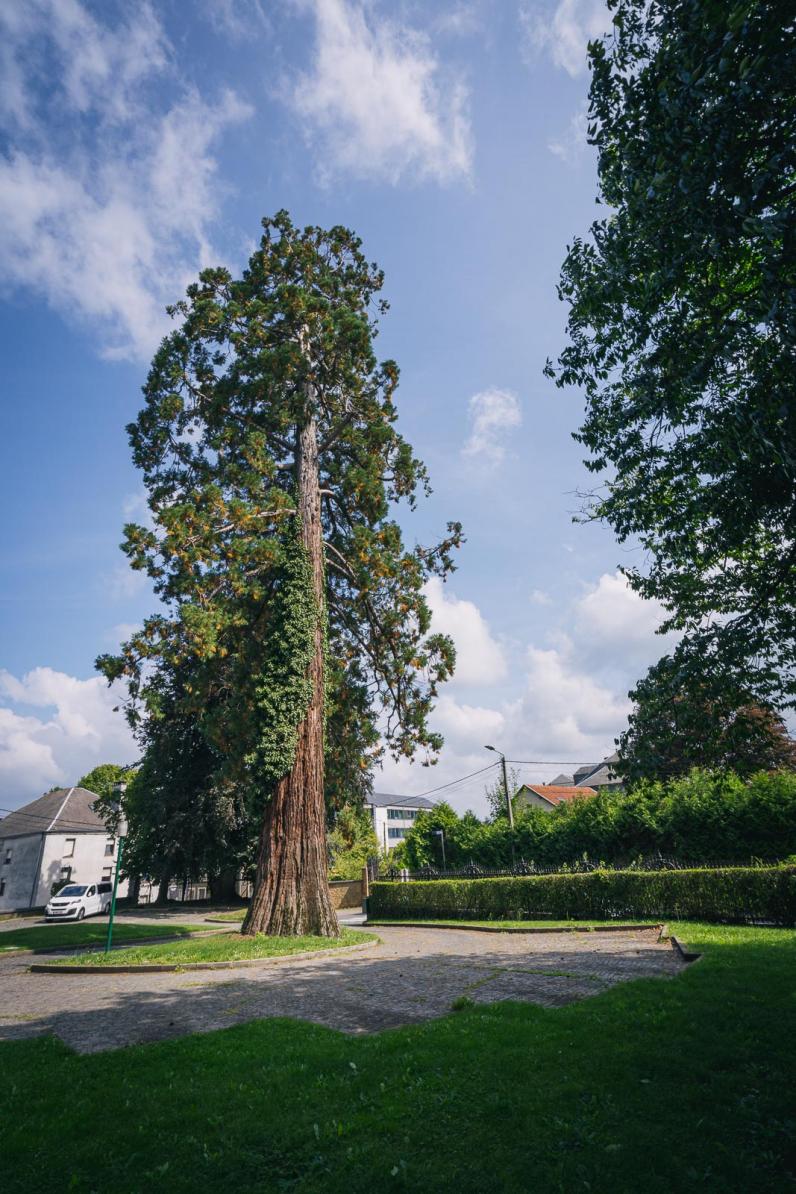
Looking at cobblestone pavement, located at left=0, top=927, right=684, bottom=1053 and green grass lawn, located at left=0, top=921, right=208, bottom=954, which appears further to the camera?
green grass lawn, located at left=0, top=921, right=208, bottom=954

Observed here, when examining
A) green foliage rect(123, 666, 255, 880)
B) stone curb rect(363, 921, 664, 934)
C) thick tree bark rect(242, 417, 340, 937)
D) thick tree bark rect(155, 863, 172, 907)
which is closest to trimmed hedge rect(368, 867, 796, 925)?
stone curb rect(363, 921, 664, 934)

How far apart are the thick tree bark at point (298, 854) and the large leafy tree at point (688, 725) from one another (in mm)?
10655

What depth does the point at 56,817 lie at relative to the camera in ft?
164

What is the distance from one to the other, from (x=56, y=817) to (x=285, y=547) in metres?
44.7

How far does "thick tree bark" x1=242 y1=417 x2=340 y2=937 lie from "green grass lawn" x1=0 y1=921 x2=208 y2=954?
6.62 m

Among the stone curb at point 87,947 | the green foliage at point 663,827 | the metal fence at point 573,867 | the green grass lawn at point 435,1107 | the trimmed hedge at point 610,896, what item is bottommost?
the stone curb at point 87,947

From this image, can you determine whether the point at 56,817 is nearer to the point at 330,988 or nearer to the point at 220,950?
the point at 220,950

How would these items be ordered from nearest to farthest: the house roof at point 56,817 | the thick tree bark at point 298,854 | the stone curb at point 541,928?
the stone curb at point 541,928 < the thick tree bark at point 298,854 < the house roof at point 56,817

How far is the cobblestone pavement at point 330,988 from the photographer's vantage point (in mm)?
7297

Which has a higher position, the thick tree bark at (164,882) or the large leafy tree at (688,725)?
the large leafy tree at (688,725)

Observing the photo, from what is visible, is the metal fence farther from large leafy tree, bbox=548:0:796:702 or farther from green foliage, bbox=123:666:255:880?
large leafy tree, bbox=548:0:796:702

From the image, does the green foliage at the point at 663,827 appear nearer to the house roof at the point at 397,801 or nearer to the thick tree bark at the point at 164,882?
the thick tree bark at the point at 164,882

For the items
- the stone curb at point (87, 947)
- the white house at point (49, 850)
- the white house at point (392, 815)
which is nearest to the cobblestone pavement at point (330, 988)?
the stone curb at point (87, 947)

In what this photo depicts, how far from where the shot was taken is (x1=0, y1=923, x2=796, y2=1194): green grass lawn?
3.36 metres
